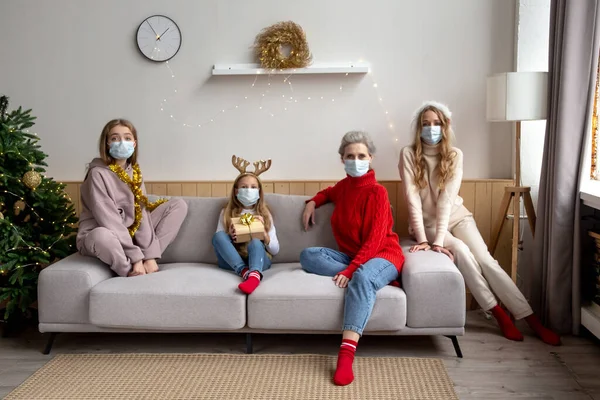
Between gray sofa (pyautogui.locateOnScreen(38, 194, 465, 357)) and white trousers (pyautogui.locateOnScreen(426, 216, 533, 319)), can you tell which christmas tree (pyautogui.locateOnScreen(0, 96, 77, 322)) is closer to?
gray sofa (pyautogui.locateOnScreen(38, 194, 465, 357))

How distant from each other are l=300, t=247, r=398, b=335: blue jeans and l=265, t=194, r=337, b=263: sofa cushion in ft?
1.01

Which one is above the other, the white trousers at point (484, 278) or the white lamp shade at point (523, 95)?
the white lamp shade at point (523, 95)

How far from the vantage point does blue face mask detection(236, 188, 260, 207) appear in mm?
3510

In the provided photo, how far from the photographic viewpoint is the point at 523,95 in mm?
3525

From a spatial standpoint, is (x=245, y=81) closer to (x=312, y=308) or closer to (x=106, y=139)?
(x=106, y=139)

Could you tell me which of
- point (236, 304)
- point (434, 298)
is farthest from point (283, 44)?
point (434, 298)

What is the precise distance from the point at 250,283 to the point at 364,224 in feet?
2.19

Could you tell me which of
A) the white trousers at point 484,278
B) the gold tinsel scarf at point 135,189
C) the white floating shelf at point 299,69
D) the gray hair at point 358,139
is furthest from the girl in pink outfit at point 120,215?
the white trousers at point 484,278

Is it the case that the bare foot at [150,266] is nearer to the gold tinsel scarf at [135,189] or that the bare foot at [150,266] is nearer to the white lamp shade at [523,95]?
the gold tinsel scarf at [135,189]

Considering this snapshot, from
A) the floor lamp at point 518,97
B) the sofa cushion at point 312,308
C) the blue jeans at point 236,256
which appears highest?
the floor lamp at point 518,97

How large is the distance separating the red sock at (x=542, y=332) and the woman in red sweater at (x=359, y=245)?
78cm

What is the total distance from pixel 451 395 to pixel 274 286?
93cm

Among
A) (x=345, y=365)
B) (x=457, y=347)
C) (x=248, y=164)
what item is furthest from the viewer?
(x=248, y=164)

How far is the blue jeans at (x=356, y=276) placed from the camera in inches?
115
